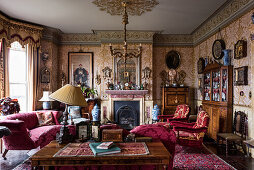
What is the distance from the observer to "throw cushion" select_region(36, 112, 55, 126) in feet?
16.7

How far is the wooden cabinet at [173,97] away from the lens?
24.1 feet

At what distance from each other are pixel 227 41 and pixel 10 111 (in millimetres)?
6156

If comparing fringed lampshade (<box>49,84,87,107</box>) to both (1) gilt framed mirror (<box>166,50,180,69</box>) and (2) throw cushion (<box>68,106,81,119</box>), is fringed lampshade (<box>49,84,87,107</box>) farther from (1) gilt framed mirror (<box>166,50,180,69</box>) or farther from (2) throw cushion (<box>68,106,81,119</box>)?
(1) gilt framed mirror (<box>166,50,180,69</box>)

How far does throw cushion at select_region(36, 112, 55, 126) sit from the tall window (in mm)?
1718

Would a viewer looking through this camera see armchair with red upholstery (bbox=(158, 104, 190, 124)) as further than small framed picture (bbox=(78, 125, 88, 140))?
Yes

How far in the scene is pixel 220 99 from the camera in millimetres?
4957

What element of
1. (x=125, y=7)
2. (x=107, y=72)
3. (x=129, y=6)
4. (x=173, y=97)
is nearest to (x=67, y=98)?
(x=125, y=7)

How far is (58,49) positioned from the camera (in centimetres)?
791

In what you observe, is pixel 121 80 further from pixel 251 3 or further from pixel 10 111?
pixel 251 3

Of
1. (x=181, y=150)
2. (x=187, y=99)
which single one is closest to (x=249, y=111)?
(x=181, y=150)

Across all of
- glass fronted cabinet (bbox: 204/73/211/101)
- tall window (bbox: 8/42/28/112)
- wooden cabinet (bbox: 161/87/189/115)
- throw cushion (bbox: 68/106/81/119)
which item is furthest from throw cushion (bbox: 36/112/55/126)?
glass fronted cabinet (bbox: 204/73/211/101)

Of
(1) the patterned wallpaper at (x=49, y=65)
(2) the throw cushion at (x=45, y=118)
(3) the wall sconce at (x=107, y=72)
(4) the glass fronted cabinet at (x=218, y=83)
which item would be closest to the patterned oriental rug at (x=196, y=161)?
(2) the throw cushion at (x=45, y=118)

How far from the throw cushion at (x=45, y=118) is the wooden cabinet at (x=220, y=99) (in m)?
4.51

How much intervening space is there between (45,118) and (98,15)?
3528 mm
